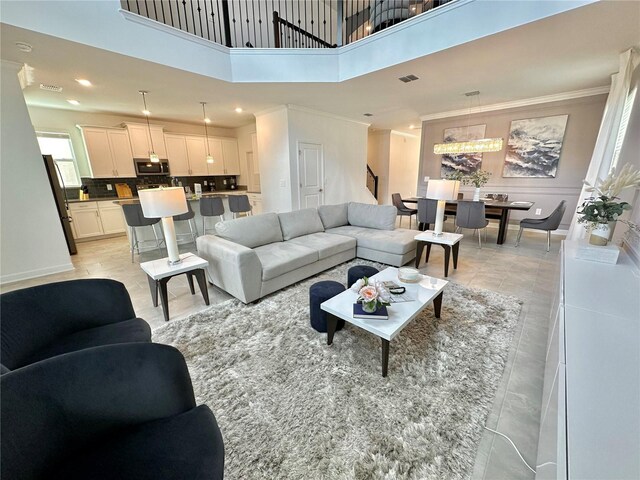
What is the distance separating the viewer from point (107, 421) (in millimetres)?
963

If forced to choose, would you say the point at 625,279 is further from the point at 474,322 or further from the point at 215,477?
the point at 215,477

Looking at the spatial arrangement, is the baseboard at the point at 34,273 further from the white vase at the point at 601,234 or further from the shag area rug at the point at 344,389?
the white vase at the point at 601,234

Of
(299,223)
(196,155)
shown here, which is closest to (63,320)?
(299,223)

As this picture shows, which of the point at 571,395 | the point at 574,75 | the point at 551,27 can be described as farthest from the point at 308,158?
the point at 571,395

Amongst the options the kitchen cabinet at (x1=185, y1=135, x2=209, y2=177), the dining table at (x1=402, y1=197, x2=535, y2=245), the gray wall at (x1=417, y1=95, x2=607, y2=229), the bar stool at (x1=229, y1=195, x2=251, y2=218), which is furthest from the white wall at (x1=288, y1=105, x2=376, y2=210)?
the dining table at (x1=402, y1=197, x2=535, y2=245)

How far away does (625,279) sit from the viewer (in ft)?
5.69

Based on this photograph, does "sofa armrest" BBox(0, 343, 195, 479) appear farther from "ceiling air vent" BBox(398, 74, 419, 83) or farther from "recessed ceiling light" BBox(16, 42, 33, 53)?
"ceiling air vent" BBox(398, 74, 419, 83)

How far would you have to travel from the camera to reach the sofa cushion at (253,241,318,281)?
2838 millimetres

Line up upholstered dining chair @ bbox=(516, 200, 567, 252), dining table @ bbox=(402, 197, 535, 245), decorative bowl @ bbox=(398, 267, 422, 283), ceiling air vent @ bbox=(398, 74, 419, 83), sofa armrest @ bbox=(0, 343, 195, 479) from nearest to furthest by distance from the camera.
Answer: sofa armrest @ bbox=(0, 343, 195, 479), decorative bowl @ bbox=(398, 267, 422, 283), ceiling air vent @ bbox=(398, 74, 419, 83), upholstered dining chair @ bbox=(516, 200, 567, 252), dining table @ bbox=(402, 197, 535, 245)

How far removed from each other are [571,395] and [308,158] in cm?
590

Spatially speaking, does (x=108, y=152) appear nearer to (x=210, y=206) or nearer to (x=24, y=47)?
(x=210, y=206)

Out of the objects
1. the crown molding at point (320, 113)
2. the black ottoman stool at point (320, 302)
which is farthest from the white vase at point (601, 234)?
the crown molding at point (320, 113)

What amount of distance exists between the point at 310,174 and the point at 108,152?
466cm

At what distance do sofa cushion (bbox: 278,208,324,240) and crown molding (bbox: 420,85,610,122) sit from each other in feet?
15.6
